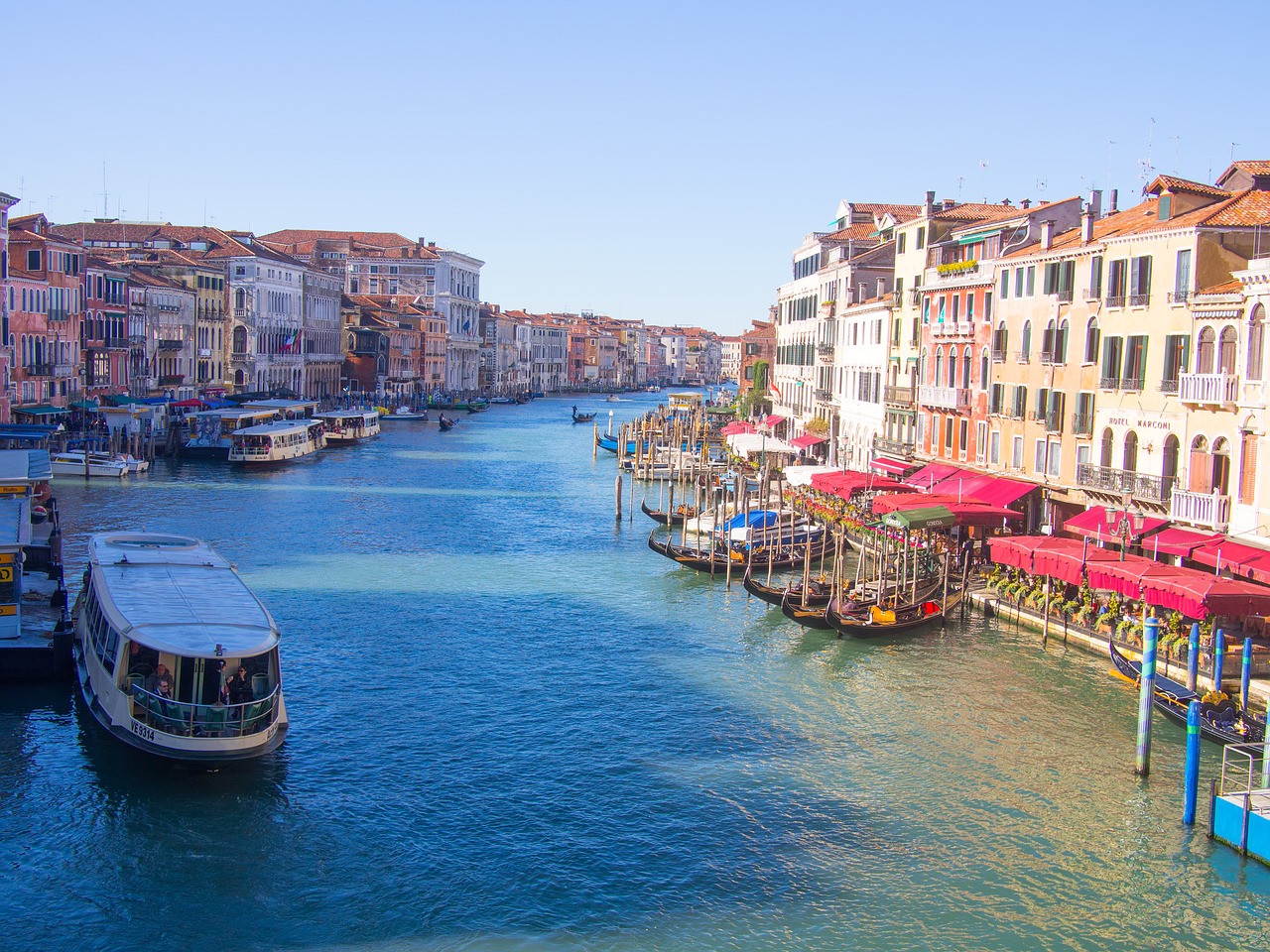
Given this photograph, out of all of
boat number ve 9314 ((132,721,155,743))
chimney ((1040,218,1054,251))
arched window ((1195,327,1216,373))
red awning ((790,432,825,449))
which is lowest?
boat number ve 9314 ((132,721,155,743))

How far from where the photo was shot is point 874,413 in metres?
39.5

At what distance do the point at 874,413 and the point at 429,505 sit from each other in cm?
1445

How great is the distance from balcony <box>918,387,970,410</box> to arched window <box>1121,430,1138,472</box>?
7496 mm

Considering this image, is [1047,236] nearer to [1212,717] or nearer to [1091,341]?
[1091,341]

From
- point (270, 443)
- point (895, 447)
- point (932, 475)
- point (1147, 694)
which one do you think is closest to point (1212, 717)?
point (1147, 694)

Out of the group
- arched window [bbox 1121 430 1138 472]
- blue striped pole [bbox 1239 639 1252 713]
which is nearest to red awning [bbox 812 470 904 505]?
arched window [bbox 1121 430 1138 472]

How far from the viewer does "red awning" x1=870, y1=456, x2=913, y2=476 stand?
1371 inches

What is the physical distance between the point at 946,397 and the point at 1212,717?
1715 centimetres

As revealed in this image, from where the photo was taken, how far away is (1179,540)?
2144cm

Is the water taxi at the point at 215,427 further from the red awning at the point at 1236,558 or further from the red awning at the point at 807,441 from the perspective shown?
the red awning at the point at 1236,558

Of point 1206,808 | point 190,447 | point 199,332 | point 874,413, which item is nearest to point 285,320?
point 199,332

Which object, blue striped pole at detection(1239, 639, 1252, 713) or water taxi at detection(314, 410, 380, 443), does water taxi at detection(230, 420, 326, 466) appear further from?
blue striped pole at detection(1239, 639, 1252, 713)

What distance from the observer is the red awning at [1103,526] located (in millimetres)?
22594

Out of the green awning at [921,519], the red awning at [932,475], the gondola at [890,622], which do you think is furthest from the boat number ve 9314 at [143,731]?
the red awning at [932,475]
